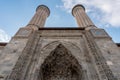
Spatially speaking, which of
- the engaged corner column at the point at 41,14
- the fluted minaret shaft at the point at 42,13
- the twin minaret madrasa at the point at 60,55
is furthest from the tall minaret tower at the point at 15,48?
the fluted minaret shaft at the point at 42,13

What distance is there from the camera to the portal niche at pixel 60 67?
6.51m

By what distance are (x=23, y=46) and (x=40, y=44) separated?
0.91 metres

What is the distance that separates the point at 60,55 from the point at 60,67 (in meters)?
0.53

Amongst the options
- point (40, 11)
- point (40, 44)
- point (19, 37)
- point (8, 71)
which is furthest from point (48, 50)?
point (40, 11)

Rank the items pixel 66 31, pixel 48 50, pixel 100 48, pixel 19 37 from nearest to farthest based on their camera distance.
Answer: pixel 100 48, pixel 48 50, pixel 19 37, pixel 66 31

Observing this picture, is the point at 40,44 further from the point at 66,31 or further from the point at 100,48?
the point at 100,48

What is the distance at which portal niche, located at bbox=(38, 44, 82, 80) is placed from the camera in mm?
6512

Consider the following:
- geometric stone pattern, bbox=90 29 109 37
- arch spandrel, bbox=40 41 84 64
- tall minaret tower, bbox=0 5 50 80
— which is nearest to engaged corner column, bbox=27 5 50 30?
tall minaret tower, bbox=0 5 50 80

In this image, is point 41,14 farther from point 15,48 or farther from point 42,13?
point 15,48

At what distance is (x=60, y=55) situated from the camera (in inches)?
276

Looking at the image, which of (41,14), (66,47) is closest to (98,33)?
(66,47)

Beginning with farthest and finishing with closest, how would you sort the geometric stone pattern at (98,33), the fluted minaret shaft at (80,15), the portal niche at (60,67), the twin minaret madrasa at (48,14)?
the twin minaret madrasa at (48,14) < the fluted minaret shaft at (80,15) < the geometric stone pattern at (98,33) < the portal niche at (60,67)

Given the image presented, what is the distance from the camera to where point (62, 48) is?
721 cm

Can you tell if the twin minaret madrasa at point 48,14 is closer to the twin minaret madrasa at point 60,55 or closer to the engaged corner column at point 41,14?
the engaged corner column at point 41,14
